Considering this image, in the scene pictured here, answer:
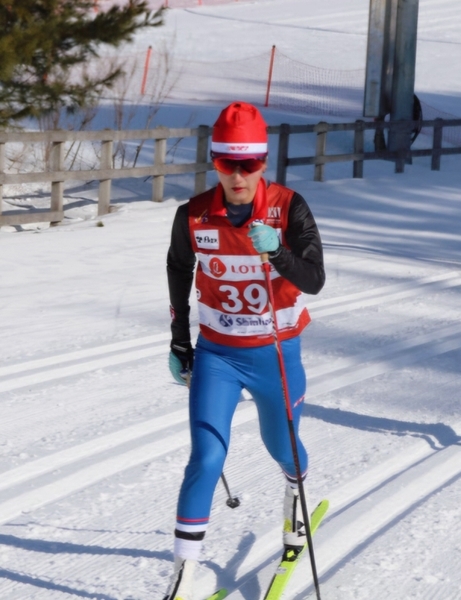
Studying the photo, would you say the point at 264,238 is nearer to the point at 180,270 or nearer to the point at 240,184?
the point at 240,184

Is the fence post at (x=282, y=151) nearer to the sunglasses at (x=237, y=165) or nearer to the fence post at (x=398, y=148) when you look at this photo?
the fence post at (x=398, y=148)

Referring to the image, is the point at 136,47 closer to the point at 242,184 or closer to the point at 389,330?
the point at 389,330

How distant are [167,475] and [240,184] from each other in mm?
2006

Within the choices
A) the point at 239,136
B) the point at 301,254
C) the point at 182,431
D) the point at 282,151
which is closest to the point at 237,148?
the point at 239,136

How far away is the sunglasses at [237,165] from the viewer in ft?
11.0

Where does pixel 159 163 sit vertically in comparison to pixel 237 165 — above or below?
below

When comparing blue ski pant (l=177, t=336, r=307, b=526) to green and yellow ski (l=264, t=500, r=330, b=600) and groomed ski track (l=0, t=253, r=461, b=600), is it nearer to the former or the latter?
green and yellow ski (l=264, t=500, r=330, b=600)

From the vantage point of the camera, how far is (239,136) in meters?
3.36

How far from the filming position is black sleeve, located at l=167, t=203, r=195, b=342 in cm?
359

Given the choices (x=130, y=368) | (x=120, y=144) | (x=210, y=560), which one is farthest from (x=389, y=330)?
(x=120, y=144)

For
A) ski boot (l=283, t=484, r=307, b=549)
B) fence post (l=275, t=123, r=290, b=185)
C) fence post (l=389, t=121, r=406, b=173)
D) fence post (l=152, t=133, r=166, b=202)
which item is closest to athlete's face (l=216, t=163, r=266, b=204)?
ski boot (l=283, t=484, r=307, b=549)

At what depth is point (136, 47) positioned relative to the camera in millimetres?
38625

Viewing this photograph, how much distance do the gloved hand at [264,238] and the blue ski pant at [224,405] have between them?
46 centimetres

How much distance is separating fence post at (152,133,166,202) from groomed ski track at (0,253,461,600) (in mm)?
7536
